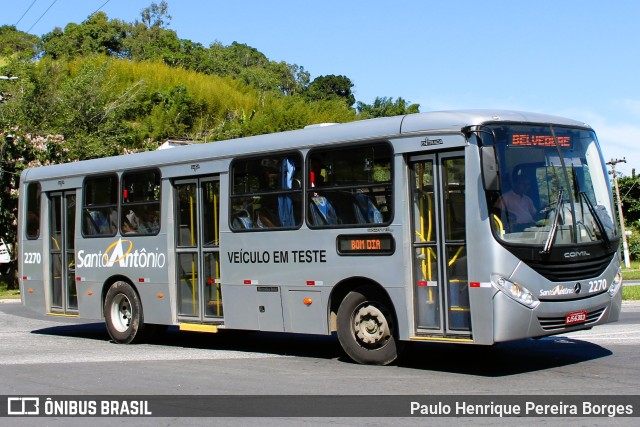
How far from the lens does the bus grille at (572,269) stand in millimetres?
10172

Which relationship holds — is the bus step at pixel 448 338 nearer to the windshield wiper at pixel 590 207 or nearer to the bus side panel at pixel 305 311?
the bus side panel at pixel 305 311

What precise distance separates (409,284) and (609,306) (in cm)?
251

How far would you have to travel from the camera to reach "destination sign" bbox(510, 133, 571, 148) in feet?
34.4

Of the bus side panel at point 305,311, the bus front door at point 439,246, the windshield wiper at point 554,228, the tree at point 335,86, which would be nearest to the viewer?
the windshield wiper at point 554,228

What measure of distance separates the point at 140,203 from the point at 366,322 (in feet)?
17.4

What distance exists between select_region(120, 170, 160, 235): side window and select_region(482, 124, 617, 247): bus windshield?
6507 mm

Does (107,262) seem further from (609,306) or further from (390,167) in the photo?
(609,306)

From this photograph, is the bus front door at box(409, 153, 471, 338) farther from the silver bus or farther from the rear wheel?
the rear wheel

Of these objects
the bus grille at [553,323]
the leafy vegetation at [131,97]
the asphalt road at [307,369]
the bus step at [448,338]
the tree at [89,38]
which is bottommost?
the asphalt road at [307,369]

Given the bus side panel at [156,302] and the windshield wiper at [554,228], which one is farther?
the bus side panel at [156,302]

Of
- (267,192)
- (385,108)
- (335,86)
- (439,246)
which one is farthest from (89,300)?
(335,86)

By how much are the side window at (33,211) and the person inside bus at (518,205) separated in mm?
10175

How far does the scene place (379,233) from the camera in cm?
1126

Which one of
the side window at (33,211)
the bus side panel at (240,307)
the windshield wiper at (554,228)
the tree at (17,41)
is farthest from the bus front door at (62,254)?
the tree at (17,41)
